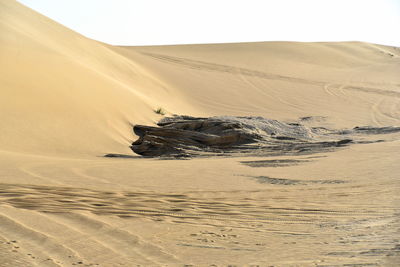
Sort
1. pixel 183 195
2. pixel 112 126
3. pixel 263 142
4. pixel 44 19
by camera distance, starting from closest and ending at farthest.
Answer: pixel 183 195 → pixel 263 142 → pixel 112 126 → pixel 44 19

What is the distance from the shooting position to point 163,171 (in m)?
8.39

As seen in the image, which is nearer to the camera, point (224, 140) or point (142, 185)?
point (142, 185)

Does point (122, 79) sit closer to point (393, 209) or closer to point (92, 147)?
point (92, 147)

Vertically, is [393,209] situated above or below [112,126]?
below

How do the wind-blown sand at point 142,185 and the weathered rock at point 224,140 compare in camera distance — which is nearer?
the wind-blown sand at point 142,185

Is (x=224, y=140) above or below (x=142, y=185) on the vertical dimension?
above

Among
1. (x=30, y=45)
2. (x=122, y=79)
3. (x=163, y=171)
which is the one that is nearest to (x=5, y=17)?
(x=30, y=45)

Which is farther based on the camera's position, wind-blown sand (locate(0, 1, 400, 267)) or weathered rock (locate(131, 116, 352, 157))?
weathered rock (locate(131, 116, 352, 157))

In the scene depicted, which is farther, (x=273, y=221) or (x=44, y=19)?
(x=44, y=19)

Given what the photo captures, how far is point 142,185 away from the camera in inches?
282

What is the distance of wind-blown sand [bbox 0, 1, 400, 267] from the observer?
4012mm

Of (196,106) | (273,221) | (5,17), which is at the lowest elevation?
(273,221)

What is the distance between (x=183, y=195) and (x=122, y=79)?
578 inches

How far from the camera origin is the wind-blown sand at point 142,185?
13.2ft
